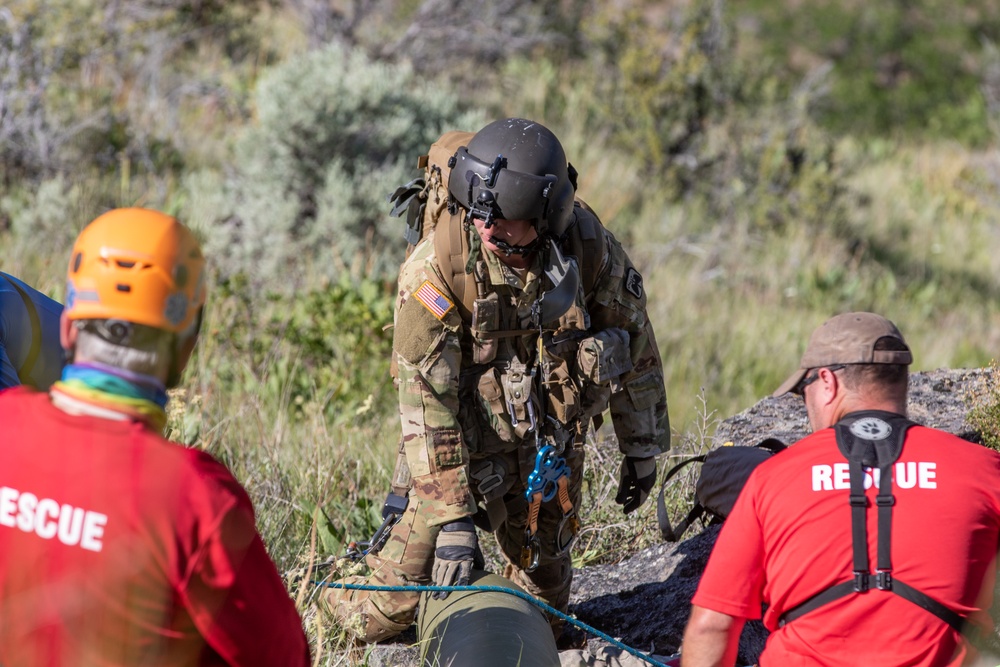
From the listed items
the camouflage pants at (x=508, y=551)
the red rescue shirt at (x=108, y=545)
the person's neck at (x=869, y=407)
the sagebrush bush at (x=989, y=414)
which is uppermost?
the person's neck at (x=869, y=407)

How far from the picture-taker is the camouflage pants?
3494mm

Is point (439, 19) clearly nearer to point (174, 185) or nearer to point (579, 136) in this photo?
point (579, 136)

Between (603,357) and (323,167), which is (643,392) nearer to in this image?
(603,357)

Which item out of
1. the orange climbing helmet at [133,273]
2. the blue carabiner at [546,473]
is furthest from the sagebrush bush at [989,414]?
the orange climbing helmet at [133,273]

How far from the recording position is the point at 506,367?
11.5 ft

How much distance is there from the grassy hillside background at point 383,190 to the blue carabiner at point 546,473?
891 millimetres

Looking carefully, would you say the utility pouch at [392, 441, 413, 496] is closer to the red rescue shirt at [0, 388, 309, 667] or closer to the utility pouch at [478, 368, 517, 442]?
the utility pouch at [478, 368, 517, 442]

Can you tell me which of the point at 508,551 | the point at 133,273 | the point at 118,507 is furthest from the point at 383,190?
the point at 118,507

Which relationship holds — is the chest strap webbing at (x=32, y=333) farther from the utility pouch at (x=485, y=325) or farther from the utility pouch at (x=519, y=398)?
the utility pouch at (x=519, y=398)

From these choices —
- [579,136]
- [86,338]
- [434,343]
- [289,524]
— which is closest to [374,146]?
[579,136]

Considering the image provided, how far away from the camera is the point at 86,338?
5.67ft

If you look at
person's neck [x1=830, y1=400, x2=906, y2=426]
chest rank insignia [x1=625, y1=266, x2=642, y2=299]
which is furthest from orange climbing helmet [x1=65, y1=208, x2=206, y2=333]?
chest rank insignia [x1=625, y1=266, x2=642, y2=299]

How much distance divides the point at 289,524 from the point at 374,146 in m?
4.42

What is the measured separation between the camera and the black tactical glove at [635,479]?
12.3ft
